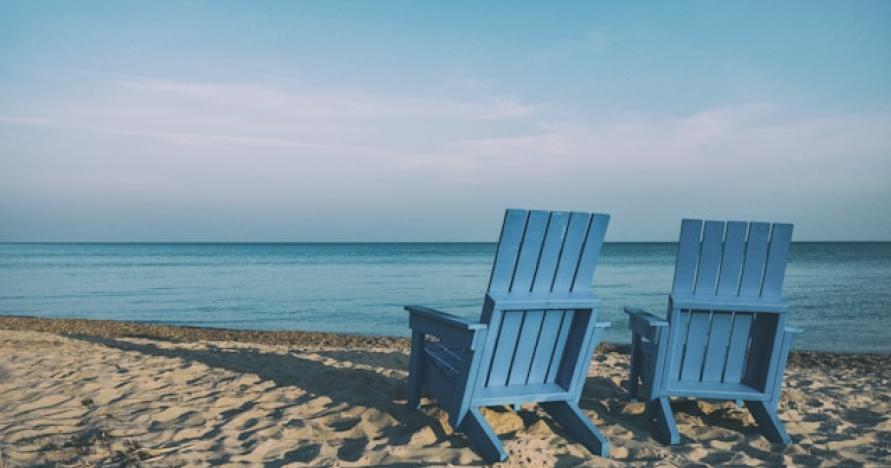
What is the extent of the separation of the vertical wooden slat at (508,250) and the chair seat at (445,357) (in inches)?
19.0

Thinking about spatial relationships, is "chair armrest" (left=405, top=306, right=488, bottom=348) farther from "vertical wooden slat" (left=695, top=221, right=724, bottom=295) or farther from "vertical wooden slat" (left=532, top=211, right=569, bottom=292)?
"vertical wooden slat" (left=695, top=221, right=724, bottom=295)

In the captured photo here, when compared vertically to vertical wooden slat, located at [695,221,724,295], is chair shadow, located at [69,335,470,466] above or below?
below

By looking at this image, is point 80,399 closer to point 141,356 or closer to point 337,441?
point 141,356

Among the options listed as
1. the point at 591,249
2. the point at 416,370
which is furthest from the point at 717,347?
the point at 416,370

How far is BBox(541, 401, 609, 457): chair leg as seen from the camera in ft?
9.89

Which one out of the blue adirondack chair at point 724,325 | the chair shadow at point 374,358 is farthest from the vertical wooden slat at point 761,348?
the chair shadow at point 374,358

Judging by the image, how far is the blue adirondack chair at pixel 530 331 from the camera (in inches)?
115

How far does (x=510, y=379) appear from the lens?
325 centimetres

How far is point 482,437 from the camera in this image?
2.91 meters

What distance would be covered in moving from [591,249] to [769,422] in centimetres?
150

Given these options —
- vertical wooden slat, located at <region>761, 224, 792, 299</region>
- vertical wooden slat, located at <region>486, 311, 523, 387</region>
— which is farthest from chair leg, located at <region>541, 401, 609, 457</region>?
vertical wooden slat, located at <region>761, 224, 792, 299</region>

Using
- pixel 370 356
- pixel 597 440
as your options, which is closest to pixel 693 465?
pixel 597 440

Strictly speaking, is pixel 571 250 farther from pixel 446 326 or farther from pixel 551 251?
pixel 446 326

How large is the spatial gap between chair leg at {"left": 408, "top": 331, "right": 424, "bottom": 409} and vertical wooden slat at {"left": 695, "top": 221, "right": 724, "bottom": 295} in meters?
1.67
